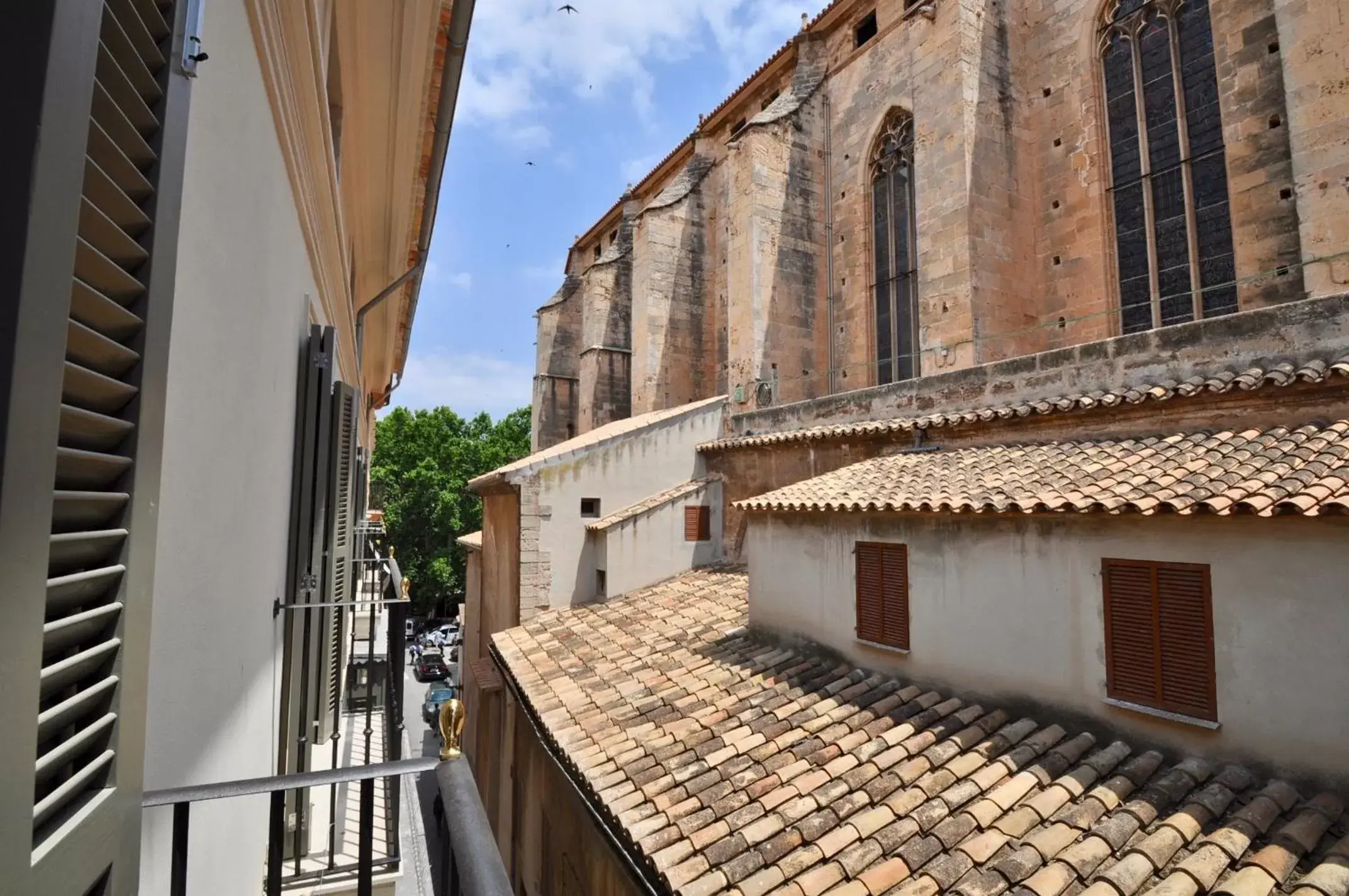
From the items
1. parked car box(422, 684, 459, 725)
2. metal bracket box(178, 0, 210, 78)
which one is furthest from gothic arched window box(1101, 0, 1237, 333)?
parked car box(422, 684, 459, 725)

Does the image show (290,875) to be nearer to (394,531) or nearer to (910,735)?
(910,735)

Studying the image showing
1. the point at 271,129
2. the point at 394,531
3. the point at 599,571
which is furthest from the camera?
the point at 394,531

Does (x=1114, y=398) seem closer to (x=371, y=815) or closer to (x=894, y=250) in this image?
(x=371, y=815)

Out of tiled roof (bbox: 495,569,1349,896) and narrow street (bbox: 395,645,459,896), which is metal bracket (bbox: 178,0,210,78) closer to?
narrow street (bbox: 395,645,459,896)

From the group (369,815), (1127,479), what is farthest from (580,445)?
(369,815)

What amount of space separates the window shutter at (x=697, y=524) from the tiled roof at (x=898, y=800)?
5162 mm

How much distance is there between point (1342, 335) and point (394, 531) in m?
31.2

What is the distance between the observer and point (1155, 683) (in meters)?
4.86

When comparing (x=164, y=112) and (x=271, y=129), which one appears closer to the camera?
(x=164, y=112)

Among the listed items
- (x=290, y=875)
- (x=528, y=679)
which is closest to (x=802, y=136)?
(x=528, y=679)

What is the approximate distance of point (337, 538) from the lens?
4.88 meters

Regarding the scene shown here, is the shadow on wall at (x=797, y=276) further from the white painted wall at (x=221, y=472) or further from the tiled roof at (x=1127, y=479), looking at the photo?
the white painted wall at (x=221, y=472)

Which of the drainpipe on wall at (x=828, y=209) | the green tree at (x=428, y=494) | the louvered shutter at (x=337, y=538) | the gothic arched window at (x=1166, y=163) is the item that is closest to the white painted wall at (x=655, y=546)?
the drainpipe on wall at (x=828, y=209)

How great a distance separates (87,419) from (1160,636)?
600 cm
